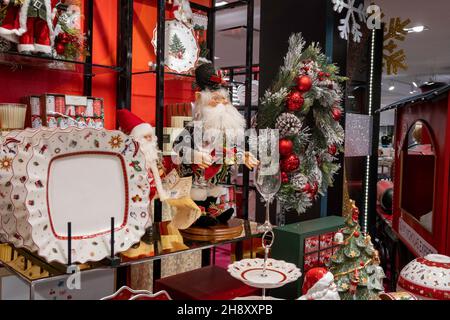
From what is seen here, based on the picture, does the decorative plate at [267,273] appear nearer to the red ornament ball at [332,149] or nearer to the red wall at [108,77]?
the red ornament ball at [332,149]

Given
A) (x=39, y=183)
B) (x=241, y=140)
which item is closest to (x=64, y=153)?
(x=39, y=183)

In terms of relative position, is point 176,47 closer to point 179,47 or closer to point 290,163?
point 179,47

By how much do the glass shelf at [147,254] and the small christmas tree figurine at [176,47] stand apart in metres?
1.07

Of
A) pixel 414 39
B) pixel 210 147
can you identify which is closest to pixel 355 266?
pixel 210 147

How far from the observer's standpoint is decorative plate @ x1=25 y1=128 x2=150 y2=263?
1067 millimetres

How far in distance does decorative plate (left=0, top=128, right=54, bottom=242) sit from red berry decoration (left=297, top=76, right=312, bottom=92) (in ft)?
4.02

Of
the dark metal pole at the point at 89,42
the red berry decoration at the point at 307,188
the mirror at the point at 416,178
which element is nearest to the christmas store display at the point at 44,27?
the dark metal pole at the point at 89,42

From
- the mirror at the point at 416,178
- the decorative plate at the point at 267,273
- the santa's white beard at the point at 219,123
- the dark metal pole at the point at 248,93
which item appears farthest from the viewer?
the mirror at the point at 416,178

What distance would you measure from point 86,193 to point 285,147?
105cm

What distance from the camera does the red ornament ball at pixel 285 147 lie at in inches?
78.0

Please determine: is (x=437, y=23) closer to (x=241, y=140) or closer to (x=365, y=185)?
(x=365, y=185)

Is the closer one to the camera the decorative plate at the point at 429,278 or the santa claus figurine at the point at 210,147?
the decorative plate at the point at 429,278
